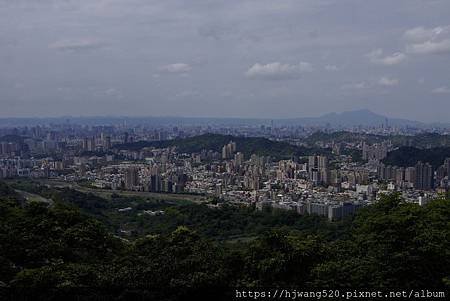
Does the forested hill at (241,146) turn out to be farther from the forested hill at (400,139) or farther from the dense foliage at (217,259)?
the dense foliage at (217,259)

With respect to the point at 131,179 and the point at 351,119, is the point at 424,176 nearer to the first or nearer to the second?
the point at 131,179

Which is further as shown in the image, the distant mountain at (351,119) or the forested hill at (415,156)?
the distant mountain at (351,119)

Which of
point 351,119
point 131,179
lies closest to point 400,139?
point 131,179

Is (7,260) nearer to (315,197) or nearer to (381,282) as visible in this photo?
(381,282)

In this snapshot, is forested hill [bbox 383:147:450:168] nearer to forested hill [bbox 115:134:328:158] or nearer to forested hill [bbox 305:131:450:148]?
forested hill [bbox 115:134:328:158]

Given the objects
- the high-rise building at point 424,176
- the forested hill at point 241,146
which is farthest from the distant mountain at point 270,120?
the high-rise building at point 424,176

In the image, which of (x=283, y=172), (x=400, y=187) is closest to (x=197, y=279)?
(x=400, y=187)
